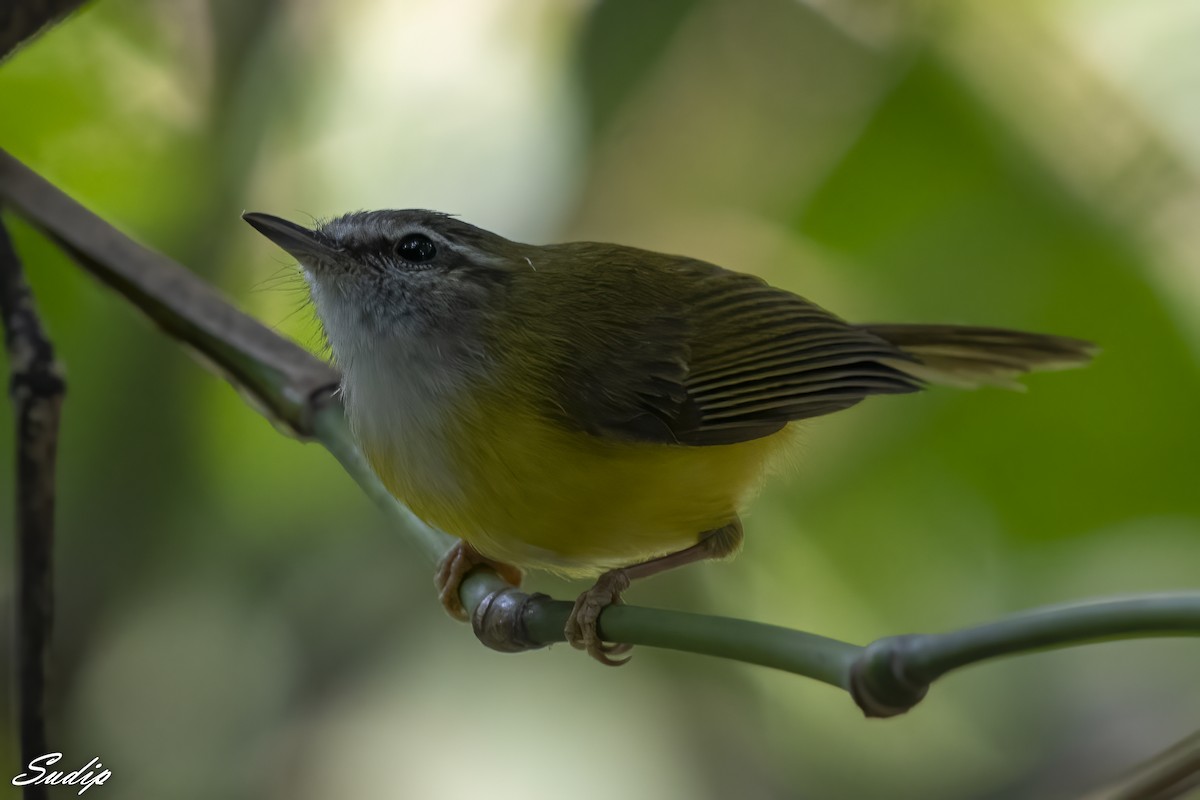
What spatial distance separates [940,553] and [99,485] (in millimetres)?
2169

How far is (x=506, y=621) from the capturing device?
2.11 metres

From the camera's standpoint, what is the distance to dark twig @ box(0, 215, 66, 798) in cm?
172

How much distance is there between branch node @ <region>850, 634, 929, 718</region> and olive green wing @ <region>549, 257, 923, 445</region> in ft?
4.22

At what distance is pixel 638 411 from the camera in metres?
2.65

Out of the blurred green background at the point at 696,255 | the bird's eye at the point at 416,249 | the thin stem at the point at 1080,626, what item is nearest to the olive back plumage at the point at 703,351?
the blurred green background at the point at 696,255

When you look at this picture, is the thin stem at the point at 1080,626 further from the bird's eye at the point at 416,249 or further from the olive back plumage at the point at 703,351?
the bird's eye at the point at 416,249

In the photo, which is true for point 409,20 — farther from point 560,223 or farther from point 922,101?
point 922,101

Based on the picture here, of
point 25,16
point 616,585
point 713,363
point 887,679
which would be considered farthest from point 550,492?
point 25,16

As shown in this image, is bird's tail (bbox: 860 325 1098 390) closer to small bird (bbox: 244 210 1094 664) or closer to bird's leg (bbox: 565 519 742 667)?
small bird (bbox: 244 210 1094 664)

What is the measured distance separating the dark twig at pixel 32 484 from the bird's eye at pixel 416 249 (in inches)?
39.3

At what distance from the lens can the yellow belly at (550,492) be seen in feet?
8.01

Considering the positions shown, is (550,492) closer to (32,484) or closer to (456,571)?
(456,571)

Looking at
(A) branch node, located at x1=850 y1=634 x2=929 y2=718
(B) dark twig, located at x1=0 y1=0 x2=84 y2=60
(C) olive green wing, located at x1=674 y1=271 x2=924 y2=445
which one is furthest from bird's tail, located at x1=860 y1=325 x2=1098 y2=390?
(B) dark twig, located at x1=0 y1=0 x2=84 y2=60

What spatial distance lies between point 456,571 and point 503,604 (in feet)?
1.89
